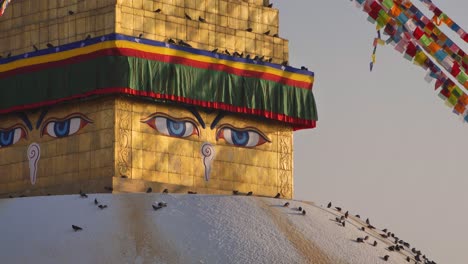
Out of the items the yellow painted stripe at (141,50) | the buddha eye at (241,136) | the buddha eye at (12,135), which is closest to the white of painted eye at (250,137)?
the buddha eye at (241,136)

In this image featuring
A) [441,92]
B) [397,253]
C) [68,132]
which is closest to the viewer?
[441,92]

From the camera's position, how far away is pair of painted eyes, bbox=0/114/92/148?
1270 inches

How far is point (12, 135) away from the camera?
33.4 meters

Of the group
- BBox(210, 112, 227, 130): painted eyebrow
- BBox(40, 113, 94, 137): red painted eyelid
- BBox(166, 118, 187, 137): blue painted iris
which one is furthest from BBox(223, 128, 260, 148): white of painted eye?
BBox(40, 113, 94, 137): red painted eyelid

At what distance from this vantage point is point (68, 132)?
3238cm

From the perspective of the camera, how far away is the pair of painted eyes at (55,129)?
3225 cm

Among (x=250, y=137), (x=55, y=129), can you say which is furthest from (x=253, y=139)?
(x=55, y=129)

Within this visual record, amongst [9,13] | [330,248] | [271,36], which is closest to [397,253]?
[330,248]

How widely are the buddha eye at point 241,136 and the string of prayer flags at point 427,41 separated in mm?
5543

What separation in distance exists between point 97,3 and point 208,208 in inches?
245

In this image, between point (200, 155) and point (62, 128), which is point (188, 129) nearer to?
point (200, 155)

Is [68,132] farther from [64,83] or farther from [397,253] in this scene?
[397,253]

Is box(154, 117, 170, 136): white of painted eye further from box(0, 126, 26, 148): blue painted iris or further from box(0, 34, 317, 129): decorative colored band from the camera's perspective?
box(0, 126, 26, 148): blue painted iris

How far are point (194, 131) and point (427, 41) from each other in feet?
21.2
